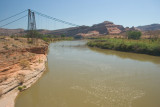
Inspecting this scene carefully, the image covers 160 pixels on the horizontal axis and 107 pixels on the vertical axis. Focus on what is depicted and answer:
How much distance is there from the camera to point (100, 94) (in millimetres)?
6777

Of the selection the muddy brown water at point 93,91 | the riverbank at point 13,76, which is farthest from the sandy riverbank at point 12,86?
the muddy brown water at point 93,91

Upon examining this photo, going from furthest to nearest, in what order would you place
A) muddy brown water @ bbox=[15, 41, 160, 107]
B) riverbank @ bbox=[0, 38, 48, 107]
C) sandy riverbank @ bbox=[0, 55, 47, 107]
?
riverbank @ bbox=[0, 38, 48, 107] < muddy brown water @ bbox=[15, 41, 160, 107] < sandy riverbank @ bbox=[0, 55, 47, 107]

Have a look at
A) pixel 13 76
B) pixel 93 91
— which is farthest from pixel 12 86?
pixel 93 91

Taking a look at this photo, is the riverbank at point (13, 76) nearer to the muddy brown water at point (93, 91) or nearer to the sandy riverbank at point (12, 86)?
the sandy riverbank at point (12, 86)

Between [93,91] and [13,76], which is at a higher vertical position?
[13,76]

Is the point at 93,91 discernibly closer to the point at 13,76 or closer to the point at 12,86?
the point at 12,86

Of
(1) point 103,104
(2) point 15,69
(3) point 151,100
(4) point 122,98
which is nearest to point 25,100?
(2) point 15,69

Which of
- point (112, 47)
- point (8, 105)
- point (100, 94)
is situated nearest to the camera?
point (8, 105)

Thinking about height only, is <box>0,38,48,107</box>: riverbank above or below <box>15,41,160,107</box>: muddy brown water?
above

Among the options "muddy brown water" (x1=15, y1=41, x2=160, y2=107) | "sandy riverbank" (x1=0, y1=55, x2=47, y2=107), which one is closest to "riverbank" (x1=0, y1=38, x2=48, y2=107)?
"sandy riverbank" (x1=0, y1=55, x2=47, y2=107)

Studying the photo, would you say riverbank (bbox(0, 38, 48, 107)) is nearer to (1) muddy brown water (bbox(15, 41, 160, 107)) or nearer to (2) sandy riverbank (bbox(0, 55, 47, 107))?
(2) sandy riverbank (bbox(0, 55, 47, 107))

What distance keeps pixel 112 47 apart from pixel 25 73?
20.7 meters

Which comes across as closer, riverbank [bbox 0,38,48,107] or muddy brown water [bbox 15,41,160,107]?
muddy brown water [bbox 15,41,160,107]

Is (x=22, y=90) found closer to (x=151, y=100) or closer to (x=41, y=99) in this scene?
(x=41, y=99)
